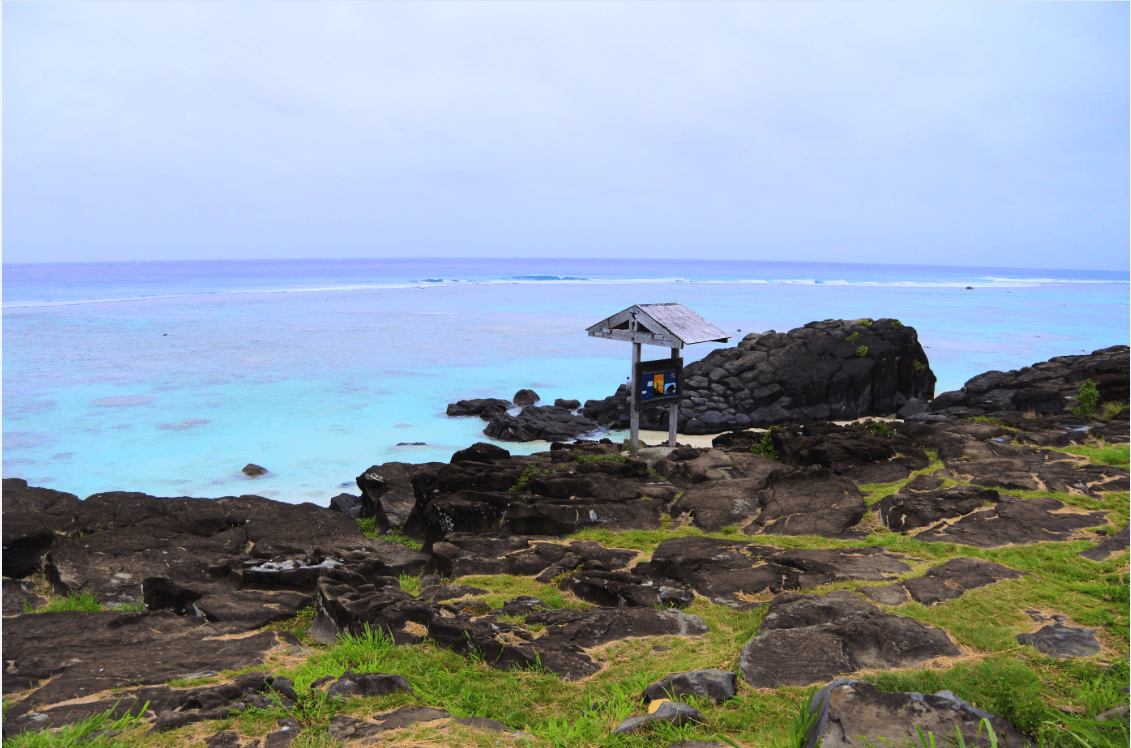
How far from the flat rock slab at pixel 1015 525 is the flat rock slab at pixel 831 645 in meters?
3.50

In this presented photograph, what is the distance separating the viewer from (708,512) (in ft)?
35.0

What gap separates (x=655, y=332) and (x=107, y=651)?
35.9 feet

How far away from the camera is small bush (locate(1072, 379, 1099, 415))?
733 inches

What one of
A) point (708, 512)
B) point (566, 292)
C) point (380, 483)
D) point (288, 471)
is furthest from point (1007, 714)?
point (566, 292)

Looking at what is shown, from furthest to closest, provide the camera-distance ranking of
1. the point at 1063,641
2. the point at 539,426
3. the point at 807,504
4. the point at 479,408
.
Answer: the point at 479,408, the point at 539,426, the point at 807,504, the point at 1063,641

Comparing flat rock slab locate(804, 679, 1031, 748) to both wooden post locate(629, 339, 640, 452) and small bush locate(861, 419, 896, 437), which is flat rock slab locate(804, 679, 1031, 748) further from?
wooden post locate(629, 339, 640, 452)

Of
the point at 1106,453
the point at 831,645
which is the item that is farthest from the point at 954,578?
the point at 1106,453

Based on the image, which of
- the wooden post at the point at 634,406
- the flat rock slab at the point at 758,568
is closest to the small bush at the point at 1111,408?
the wooden post at the point at 634,406

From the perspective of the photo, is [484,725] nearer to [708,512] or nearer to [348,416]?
[708,512]

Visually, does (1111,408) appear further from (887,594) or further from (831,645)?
(831,645)

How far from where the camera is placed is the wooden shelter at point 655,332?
48.6 ft

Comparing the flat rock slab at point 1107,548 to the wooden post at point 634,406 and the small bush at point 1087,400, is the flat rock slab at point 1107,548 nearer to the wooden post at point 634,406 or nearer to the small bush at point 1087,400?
the wooden post at point 634,406

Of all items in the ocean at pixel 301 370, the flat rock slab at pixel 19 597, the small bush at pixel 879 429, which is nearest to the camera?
the flat rock slab at pixel 19 597

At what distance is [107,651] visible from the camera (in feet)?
21.1
